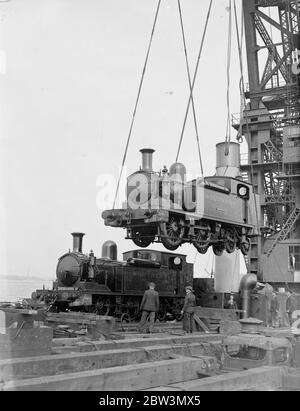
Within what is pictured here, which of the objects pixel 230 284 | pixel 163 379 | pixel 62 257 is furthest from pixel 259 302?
pixel 163 379

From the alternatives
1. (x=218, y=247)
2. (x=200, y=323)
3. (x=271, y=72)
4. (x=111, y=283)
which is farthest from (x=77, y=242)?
(x=271, y=72)

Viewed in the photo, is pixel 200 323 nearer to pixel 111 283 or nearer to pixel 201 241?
pixel 201 241

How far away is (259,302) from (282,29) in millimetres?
14497

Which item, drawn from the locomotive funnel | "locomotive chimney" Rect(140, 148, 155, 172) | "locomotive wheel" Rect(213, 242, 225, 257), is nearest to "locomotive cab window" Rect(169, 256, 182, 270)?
"locomotive wheel" Rect(213, 242, 225, 257)

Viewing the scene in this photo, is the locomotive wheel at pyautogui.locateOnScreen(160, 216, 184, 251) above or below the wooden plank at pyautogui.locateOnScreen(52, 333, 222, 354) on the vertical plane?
above

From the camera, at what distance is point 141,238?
1492cm

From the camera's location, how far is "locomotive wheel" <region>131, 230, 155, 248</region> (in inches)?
581

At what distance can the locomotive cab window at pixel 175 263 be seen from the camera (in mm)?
17406

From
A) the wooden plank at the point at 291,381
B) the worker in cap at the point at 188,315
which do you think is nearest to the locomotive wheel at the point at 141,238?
the worker in cap at the point at 188,315

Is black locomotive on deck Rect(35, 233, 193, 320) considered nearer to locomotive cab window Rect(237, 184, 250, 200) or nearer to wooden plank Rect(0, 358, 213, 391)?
locomotive cab window Rect(237, 184, 250, 200)

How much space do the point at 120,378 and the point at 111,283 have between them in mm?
9999

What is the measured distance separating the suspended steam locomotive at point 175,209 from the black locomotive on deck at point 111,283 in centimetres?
121

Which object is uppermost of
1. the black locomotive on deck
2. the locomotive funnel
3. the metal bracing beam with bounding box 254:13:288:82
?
the metal bracing beam with bounding box 254:13:288:82

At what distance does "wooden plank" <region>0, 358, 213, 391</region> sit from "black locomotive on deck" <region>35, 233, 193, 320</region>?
7.80 m
